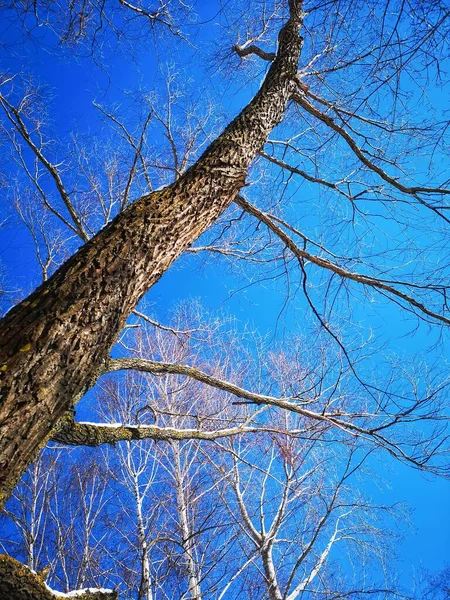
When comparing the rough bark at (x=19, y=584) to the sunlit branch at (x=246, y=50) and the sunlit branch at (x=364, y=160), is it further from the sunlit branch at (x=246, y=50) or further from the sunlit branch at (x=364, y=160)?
the sunlit branch at (x=246, y=50)

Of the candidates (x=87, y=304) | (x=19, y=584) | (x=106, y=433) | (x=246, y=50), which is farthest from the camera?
(x=246, y=50)

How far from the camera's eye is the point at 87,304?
1.32 metres

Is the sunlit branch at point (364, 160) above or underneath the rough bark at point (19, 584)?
above

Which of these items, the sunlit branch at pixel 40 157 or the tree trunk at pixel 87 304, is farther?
the sunlit branch at pixel 40 157

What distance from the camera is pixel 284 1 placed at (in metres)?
3.59

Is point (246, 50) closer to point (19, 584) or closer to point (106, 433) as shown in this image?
point (106, 433)

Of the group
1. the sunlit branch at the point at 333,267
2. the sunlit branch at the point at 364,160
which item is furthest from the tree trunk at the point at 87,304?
the sunlit branch at the point at 364,160

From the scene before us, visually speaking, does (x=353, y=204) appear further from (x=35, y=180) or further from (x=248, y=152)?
(x=35, y=180)

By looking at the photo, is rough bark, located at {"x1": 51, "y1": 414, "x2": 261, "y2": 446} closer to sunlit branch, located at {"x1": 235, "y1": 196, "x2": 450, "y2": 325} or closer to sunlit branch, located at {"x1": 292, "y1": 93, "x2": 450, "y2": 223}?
sunlit branch, located at {"x1": 235, "y1": 196, "x2": 450, "y2": 325}

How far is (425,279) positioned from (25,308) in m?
2.13

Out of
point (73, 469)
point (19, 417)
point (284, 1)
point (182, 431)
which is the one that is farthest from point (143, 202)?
point (73, 469)

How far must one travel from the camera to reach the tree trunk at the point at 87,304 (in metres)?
1.12

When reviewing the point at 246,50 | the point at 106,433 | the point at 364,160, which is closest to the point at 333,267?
the point at 364,160

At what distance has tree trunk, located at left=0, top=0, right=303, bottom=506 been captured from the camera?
1124 millimetres
